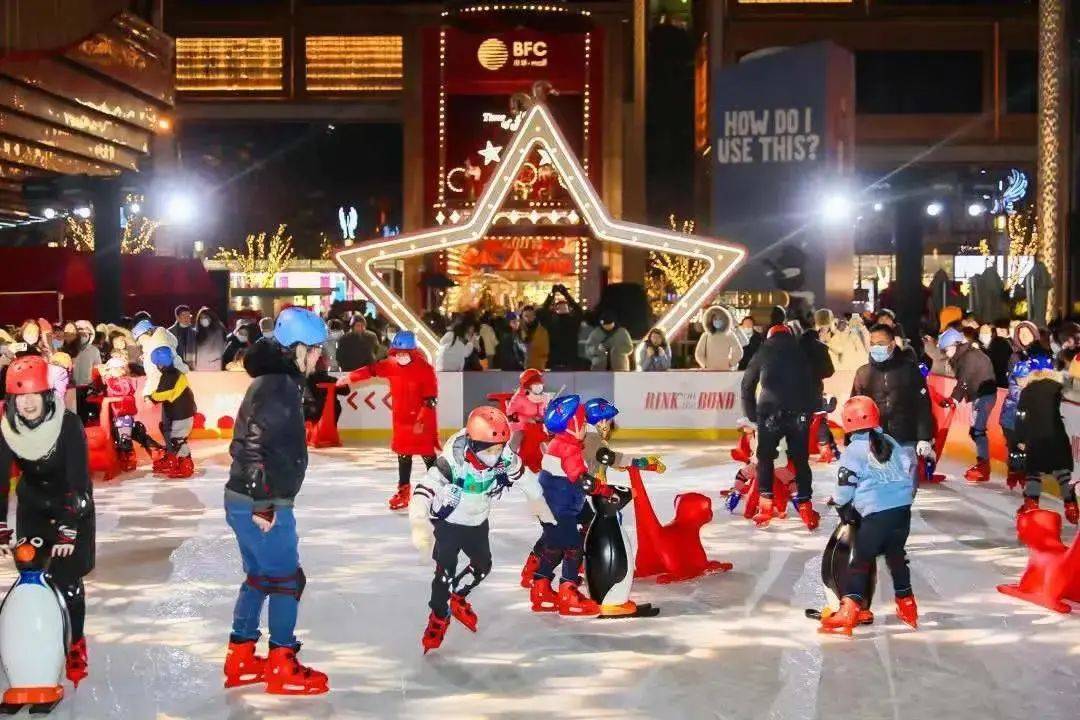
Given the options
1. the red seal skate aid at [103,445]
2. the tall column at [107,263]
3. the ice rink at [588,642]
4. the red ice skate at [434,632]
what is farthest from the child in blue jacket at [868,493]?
the tall column at [107,263]

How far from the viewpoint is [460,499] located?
6.76 m

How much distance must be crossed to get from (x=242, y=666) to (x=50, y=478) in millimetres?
1152

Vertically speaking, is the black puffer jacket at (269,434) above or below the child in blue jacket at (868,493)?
above

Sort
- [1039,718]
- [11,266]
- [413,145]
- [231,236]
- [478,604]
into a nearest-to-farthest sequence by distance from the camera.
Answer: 1. [1039,718]
2. [478,604]
3. [11,266]
4. [413,145]
5. [231,236]

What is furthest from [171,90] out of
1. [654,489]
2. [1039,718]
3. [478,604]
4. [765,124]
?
[1039,718]

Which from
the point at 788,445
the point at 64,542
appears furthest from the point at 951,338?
the point at 64,542

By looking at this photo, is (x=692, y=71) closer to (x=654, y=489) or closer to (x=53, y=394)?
(x=654, y=489)

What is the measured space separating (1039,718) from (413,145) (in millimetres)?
37712

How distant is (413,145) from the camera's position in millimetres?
42344

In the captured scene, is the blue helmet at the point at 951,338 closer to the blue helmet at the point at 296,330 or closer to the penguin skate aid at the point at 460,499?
the penguin skate aid at the point at 460,499

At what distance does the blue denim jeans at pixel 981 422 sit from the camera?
13.6 meters

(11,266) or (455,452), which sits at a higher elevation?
(11,266)

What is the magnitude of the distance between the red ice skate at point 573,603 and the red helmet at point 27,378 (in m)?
3.08

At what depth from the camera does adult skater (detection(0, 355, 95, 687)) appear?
5914 millimetres
